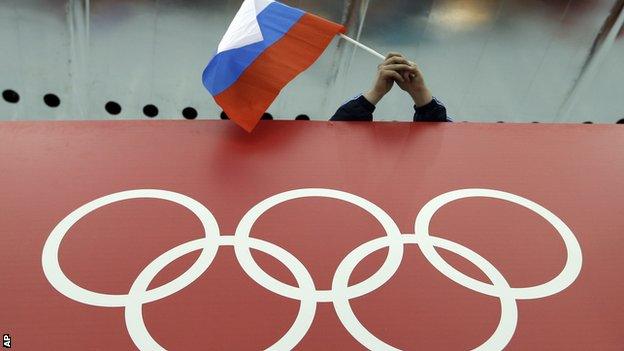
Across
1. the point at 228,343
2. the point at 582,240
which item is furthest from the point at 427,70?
the point at 228,343

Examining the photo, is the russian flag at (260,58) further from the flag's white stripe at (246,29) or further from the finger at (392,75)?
the finger at (392,75)

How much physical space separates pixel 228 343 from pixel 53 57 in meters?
3.85

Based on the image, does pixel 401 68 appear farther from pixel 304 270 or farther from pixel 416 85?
pixel 304 270

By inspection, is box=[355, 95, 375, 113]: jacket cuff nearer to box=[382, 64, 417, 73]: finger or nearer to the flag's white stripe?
box=[382, 64, 417, 73]: finger

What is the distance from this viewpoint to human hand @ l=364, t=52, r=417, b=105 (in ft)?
9.89

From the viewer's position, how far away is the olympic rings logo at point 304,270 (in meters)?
2.10

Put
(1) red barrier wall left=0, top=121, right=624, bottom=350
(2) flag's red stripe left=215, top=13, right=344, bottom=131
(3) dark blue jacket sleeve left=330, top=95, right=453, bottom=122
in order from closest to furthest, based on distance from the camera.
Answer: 1. (1) red barrier wall left=0, top=121, right=624, bottom=350
2. (2) flag's red stripe left=215, top=13, right=344, bottom=131
3. (3) dark blue jacket sleeve left=330, top=95, right=453, bottom=122

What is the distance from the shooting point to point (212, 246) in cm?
235

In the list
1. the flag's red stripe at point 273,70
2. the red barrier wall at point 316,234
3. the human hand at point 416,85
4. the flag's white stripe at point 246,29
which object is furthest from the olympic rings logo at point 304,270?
the flag's white stripe at point 246,29

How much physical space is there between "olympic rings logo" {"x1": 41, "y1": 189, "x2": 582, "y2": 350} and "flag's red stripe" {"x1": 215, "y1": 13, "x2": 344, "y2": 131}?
1.94ft

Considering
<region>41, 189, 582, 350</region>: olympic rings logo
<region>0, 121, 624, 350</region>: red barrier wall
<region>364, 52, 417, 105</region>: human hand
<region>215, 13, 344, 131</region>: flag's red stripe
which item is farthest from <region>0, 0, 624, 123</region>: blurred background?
<region>41, 189, 582, 350</region>: olympic rings logo

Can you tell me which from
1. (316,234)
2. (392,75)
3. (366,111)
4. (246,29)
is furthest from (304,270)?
(246,29)

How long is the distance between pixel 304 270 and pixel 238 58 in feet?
4.01

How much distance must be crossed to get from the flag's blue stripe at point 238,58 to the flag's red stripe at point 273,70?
2 centimetres
